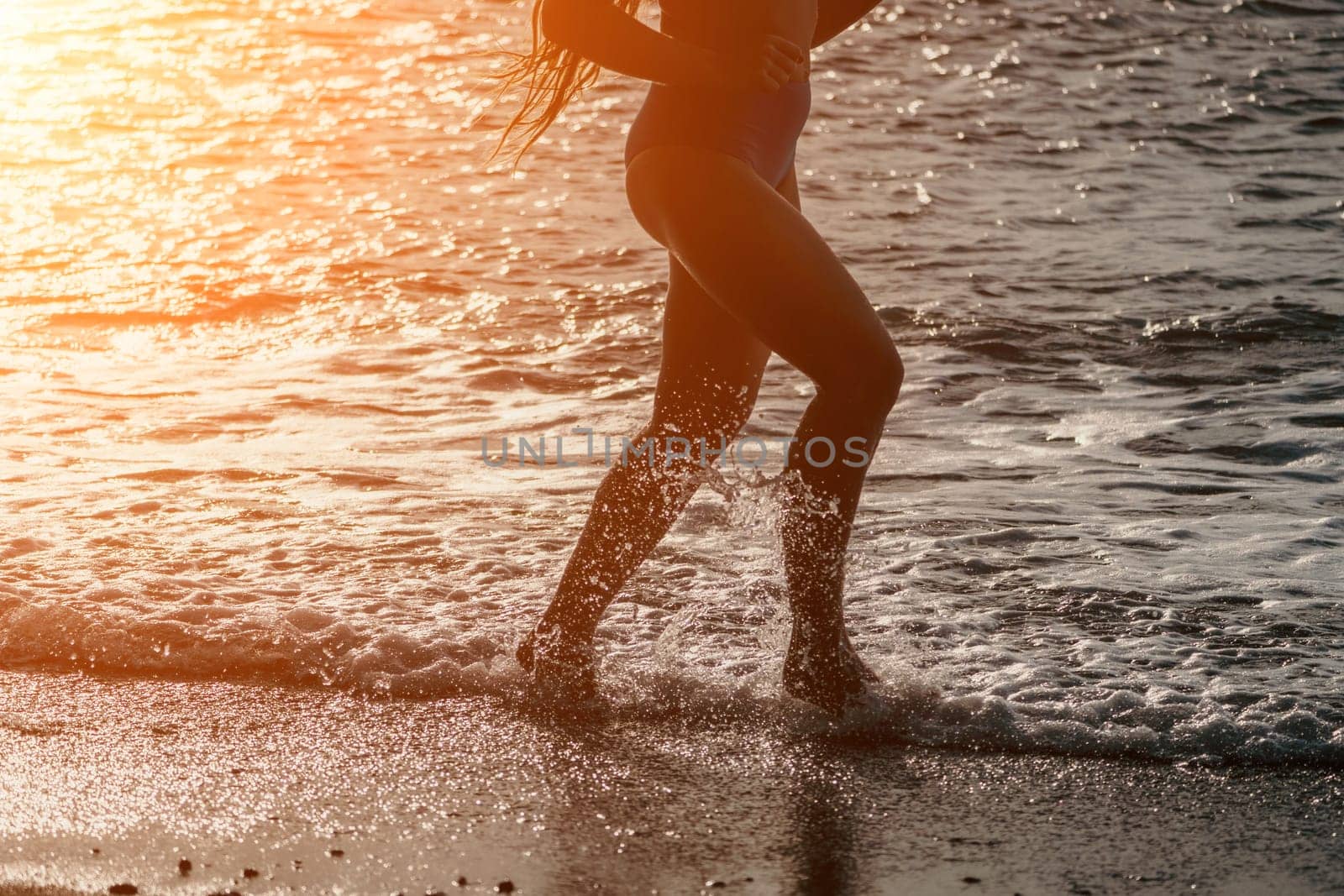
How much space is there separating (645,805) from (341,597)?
158 centimetres

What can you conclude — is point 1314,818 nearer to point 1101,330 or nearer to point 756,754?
point 756,754

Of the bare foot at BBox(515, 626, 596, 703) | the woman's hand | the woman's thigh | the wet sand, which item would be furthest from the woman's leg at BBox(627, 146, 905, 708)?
the bare foot at BBox(515, 626, 596, 703)

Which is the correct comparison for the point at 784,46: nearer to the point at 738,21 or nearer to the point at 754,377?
the point at 738,21

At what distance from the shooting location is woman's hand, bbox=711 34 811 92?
9.37 ft

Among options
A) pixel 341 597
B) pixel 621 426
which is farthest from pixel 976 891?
pixel 621 426

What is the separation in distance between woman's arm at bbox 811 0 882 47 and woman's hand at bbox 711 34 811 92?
34 cm

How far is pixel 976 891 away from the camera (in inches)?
98.6

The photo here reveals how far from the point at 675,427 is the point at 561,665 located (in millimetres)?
643

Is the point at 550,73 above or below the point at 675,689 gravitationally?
above

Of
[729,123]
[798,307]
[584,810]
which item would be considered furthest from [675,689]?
[729,123]

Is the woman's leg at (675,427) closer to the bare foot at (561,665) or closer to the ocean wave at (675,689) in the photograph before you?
the bare foot at (561,665)

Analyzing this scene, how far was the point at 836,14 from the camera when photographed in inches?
128

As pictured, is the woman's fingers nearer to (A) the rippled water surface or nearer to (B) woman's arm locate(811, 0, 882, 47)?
(B) woman's arm locate(811, 0, 882, 47)

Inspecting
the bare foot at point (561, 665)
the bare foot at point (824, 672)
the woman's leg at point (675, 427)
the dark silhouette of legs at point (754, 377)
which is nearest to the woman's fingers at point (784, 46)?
the dark silhouette of legs at point (754, 377)
